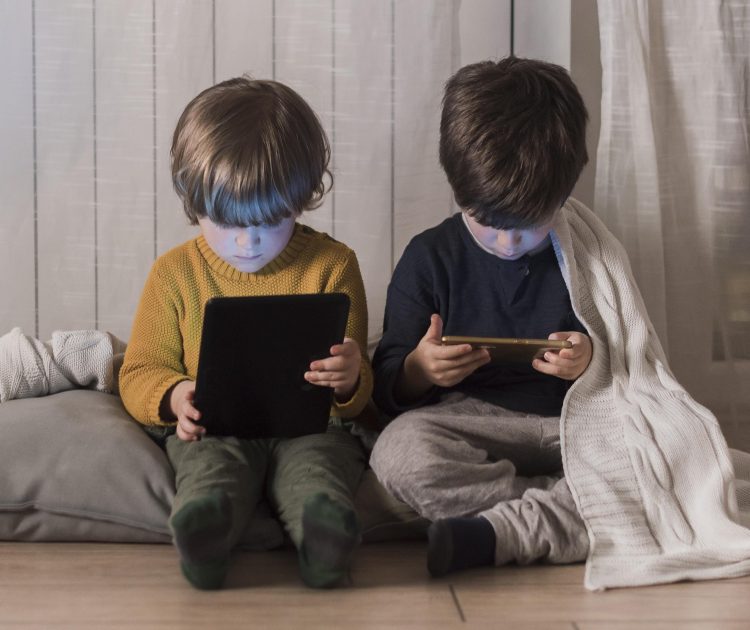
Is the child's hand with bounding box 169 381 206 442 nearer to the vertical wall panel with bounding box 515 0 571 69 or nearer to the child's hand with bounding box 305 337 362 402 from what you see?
the child's hand with bounding box 305 337 362 402

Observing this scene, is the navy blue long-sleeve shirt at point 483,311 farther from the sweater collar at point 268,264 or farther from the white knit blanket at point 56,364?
the white knit blanket at point 56,364

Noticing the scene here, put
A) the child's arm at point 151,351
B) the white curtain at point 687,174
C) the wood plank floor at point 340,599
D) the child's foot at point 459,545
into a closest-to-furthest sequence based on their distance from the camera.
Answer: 1. the wood plank floor at point 340,599
2. the child's foot at point 459,545
3. the child's arm at point 151,351
4. the white curtain at point 687,174

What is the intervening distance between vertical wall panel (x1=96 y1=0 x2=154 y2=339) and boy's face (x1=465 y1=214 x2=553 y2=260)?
2.27 ft

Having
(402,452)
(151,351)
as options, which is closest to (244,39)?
(151,351)

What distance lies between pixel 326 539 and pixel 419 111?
0.95 metres

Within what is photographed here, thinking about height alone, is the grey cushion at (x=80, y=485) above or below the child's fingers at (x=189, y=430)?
below

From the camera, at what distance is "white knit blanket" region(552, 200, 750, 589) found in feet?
3.94

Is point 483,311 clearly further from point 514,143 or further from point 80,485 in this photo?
point 80,485

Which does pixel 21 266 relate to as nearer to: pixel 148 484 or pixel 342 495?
pixel 148 484

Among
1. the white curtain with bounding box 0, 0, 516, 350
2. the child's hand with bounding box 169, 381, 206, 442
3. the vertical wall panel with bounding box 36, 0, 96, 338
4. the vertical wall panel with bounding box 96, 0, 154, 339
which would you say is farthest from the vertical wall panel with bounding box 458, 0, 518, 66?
the child's hand with bounding box 169, 381, 206, 442

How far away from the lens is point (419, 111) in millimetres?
1845

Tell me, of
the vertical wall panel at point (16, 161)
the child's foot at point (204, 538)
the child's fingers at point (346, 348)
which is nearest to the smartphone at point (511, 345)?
the child's fingers at point (346, 348)

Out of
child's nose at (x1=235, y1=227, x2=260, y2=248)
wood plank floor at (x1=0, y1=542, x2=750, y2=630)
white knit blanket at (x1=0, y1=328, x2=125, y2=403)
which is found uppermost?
child's nose at (x1=235, y1=227, x2=260, y2=248)

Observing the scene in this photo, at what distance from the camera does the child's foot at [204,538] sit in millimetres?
1077
